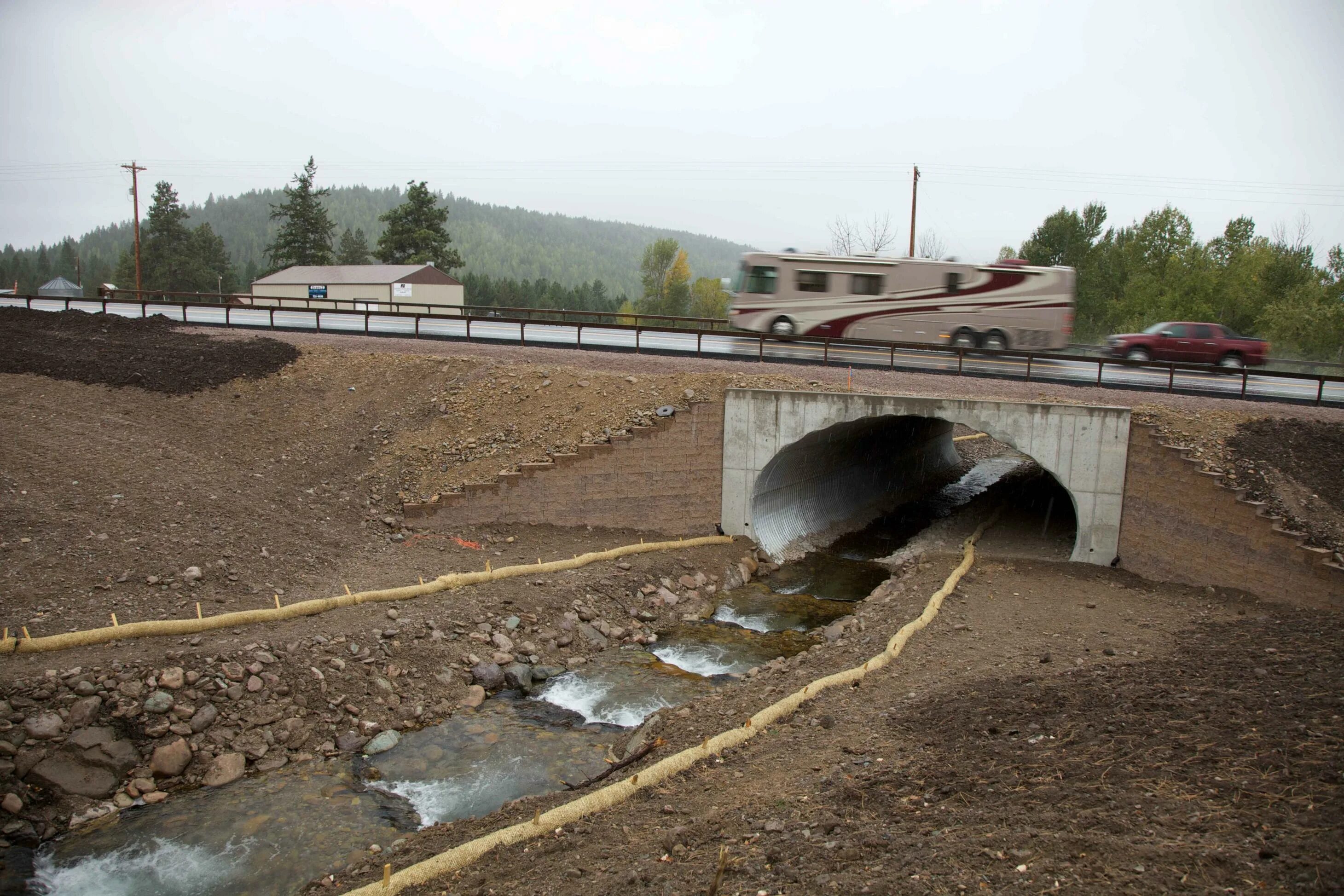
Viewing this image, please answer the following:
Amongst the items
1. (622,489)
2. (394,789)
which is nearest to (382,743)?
(394,789)

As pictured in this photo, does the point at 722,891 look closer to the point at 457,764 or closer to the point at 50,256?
the point at 457,764

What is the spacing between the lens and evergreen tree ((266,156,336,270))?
2685 inches

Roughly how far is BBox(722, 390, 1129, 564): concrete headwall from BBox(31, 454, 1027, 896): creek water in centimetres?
488

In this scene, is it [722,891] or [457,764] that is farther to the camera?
[457,764]

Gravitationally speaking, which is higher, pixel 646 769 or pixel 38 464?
pixel 38 464

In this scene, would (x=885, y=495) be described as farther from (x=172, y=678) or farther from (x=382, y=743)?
(x=172, y=678)

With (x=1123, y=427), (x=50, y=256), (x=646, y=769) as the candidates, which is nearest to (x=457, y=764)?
(x=646, y=769)

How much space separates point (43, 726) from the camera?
9.77 metres

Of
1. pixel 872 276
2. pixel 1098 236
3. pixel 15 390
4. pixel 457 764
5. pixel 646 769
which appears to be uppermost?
pixel 1098 236

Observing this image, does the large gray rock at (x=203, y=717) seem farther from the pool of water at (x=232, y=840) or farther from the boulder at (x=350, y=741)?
the boulder at (x=350, y=741)

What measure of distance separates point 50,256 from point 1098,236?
626 feet

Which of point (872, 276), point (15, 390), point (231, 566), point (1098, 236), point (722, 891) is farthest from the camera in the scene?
point (1098, 236)

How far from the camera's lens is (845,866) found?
6477 mm

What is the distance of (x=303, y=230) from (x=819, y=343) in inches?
2291
